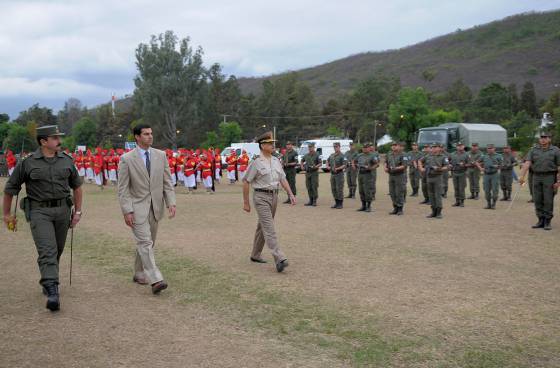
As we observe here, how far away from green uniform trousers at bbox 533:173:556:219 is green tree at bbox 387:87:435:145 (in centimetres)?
5258

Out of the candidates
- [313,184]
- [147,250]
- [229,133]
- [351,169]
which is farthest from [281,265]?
[229,133]

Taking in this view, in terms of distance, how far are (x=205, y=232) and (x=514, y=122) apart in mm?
66212

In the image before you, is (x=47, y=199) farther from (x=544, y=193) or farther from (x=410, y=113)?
(x=410, y=113)

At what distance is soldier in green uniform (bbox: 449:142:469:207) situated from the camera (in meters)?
16.7

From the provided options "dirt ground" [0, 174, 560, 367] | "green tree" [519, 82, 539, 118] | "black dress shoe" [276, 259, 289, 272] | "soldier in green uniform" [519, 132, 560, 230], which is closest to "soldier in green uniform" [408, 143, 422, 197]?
"dirt ground" [0, 174, 560, 367]

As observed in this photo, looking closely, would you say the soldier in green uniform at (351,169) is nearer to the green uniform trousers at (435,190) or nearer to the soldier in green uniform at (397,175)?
the soldier in green uniform at (397,175)

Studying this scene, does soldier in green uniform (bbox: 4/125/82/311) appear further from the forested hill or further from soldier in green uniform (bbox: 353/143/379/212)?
the forested hill

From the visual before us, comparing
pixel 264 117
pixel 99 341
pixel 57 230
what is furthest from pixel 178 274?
pixel 264 117

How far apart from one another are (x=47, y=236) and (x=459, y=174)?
1361 centimetres

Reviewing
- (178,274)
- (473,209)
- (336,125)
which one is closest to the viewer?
(178,274)

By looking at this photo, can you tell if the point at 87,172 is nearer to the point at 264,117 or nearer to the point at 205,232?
the point at 205,232

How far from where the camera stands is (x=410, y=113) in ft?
210

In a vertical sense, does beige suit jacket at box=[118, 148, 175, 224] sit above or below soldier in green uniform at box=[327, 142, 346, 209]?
above

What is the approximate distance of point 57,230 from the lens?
6.11m
